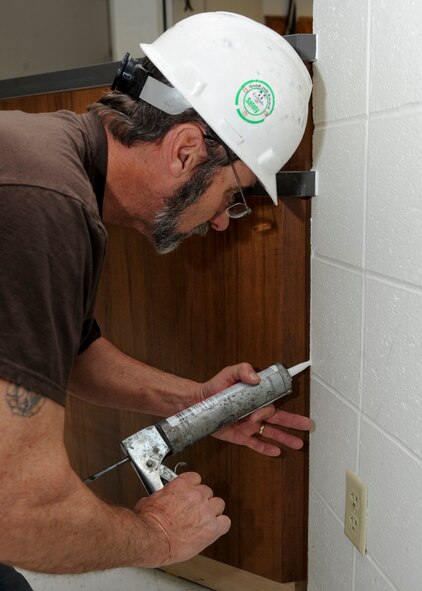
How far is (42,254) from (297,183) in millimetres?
521

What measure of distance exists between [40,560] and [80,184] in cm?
50

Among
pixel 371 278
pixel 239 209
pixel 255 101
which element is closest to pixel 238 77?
pixel 255 101

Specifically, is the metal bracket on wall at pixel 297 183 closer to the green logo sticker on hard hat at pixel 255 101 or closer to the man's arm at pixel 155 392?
the green logo sticker on hard hat at pixel 255 101

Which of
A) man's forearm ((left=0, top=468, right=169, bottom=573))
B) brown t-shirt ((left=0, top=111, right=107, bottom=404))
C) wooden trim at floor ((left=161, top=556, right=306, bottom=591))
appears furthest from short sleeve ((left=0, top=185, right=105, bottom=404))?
wooden trim at floor ((left=161, top=556, right=306, bottom=591))

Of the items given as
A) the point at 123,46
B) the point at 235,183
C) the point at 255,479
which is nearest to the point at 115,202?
the point at 235,183

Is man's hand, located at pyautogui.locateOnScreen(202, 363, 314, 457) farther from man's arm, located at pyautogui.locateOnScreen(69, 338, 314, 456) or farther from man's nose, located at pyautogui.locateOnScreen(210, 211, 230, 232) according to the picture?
man's nose, located at pyautogui.locateOnScreen(210, 211, 230, 232)

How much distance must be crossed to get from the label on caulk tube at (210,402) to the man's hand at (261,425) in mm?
47

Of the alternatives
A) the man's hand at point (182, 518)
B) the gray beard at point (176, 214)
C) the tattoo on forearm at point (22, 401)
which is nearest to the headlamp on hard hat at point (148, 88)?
the gray beard at point (176, 214)

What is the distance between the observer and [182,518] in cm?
89

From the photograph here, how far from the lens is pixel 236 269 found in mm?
1110

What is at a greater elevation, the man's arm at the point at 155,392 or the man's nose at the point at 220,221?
the man's nose at the point at 220,221

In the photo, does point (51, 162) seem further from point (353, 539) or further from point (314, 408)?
point (353, 539)

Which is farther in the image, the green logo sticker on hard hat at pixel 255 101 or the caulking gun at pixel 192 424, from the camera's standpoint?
the caulking gun at pixel 192 424

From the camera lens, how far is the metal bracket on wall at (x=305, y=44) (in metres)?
0.95
